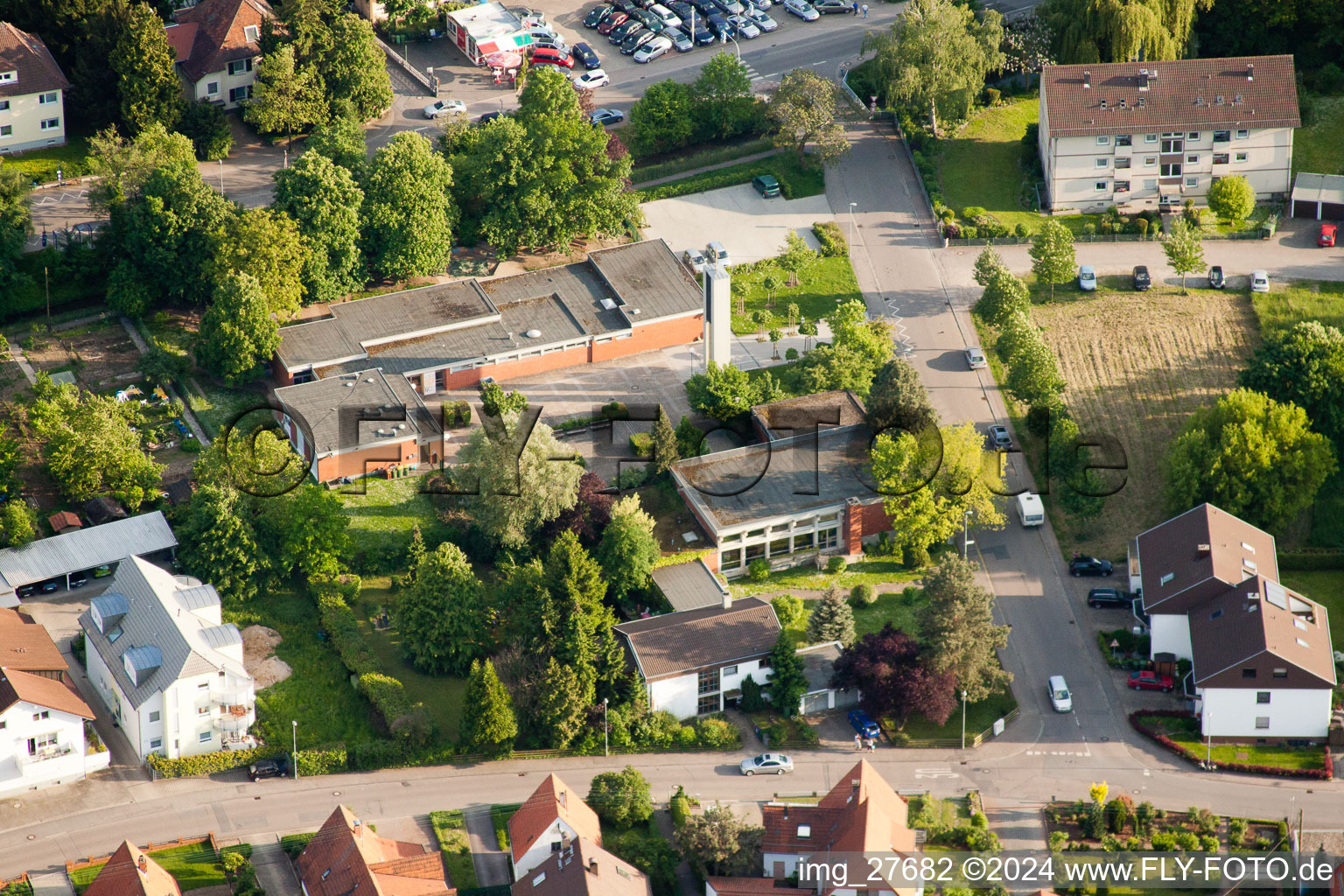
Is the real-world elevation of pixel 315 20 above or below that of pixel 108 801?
above

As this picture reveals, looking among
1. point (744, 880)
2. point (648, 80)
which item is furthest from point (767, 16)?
point (744, 880)

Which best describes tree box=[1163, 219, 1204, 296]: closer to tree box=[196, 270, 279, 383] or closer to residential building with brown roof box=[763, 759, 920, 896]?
residential building with brown roof box=[763, 759, 920, 896]

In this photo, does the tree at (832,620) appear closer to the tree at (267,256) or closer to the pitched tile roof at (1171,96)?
the tree at (267,256)

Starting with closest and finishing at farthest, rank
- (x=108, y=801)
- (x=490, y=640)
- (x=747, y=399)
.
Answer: (x=108, y=801)
(x=490, y=640)
(x=747, y=399)

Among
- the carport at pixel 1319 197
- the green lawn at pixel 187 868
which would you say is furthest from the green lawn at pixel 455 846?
the carport at pixel 1319 197

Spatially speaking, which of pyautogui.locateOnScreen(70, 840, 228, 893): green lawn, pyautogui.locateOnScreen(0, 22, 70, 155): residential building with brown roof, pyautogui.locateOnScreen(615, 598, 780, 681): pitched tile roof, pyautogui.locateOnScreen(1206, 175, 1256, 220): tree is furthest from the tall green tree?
pyautogui.locateOnScreen(1206, 175, 1256, 220): tree

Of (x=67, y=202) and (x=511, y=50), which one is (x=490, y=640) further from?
(x=511, y=50)
